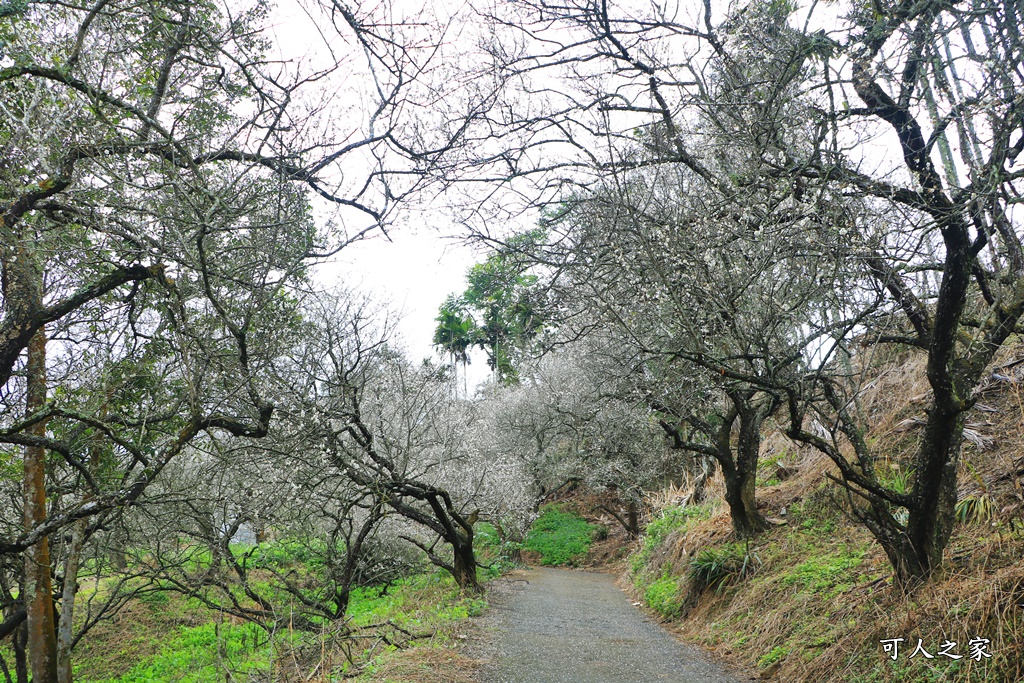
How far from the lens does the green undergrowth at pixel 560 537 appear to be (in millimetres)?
20203

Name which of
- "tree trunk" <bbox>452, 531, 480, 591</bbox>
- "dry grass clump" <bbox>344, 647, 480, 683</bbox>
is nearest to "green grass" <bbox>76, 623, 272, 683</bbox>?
"tree trunk" <bbox>452, 531, 480, 591</bbox>

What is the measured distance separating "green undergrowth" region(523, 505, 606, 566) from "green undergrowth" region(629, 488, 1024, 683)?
10.3 metres

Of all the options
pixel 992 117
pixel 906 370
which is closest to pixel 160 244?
pixel 992 117

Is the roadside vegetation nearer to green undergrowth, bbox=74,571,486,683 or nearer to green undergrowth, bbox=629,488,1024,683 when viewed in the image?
green undergrowth, bbox=74,571,486,683

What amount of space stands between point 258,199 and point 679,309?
2999mm

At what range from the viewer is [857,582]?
5.84m

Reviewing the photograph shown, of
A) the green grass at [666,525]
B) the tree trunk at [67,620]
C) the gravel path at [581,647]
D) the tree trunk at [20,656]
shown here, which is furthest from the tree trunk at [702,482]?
the tree trunk at [20,656]

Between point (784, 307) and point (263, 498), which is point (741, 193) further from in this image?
point (263, 498)

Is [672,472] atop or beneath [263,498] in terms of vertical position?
beneath

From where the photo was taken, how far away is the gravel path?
18.0 feet

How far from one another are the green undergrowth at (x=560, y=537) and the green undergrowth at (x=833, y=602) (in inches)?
404

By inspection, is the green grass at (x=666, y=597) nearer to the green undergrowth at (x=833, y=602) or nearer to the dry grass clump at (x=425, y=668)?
the green undergrowth at (x=833, y=602)

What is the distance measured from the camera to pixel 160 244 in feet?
13.9

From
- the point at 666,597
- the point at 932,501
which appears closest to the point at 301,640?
the point at 666,597
